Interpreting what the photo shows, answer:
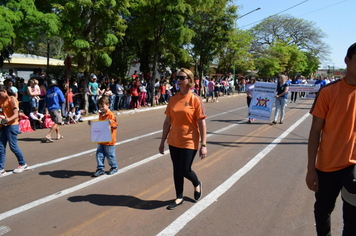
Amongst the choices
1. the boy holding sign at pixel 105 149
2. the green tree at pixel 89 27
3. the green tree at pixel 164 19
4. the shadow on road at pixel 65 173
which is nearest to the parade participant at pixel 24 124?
the green tree at pixel 89 27

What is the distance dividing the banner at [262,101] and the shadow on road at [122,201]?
22.5ft

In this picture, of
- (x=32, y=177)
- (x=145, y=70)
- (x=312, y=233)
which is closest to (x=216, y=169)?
(x=312, y=233)

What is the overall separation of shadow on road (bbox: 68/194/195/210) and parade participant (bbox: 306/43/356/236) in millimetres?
Answer: 2227

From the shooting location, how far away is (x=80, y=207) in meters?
4.25

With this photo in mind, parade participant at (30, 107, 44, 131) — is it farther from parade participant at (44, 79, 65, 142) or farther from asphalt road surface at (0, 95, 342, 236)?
asphalt road surface at (0, 95, 342, 236)

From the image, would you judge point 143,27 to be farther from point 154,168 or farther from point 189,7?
point 154,168

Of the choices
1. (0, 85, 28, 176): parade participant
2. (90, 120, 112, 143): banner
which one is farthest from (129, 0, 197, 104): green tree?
(90, 120, 112, 143): banner

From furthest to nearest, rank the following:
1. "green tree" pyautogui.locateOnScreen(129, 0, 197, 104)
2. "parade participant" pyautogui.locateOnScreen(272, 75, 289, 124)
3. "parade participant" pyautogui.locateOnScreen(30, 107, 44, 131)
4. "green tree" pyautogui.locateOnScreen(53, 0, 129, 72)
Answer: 1. "green tree" pyautogui.locateOnScreen(129, 0, 197, 104)
2. "green tree" pyautogui.locateOnScreen(53, 0, 129, 72)
3. "parade participant" pyautogui.locateOnScreen(272, 75, 289, 124)
4. "parade participant" pyautogui.locateOnScreen(30, 107, 44, 131)

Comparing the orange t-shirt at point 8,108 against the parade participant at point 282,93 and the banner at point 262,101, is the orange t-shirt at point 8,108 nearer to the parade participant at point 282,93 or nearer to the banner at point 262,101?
the banner at point 262,101

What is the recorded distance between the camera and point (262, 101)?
10633 mm

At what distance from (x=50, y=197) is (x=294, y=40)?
2394 inches

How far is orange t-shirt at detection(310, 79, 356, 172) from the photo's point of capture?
2.46m

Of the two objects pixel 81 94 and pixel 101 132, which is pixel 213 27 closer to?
pixel 81 94

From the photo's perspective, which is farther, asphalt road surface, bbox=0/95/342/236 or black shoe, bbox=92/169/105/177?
black shoe, bbox=92/169/105/177
